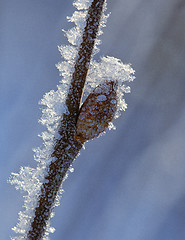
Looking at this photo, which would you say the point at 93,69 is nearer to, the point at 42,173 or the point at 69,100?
the point at 69,100

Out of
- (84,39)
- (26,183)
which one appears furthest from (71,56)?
(26,183)
